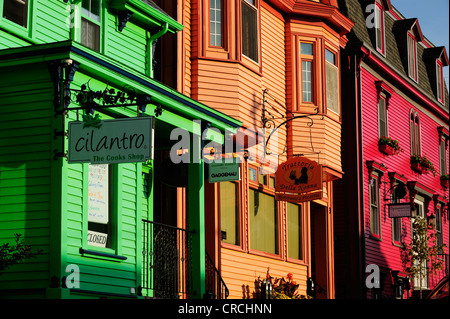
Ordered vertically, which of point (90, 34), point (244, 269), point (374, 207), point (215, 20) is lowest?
point (244, 269)

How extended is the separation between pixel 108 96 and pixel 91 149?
42.4 inches

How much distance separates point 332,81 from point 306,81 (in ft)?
5.01

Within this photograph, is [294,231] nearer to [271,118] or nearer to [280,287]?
[280,287]

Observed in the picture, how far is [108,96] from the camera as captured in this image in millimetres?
13102

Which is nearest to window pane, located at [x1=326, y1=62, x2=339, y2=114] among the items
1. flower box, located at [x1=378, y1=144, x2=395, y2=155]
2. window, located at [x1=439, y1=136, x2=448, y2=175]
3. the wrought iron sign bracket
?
the wrought iron sign bracket

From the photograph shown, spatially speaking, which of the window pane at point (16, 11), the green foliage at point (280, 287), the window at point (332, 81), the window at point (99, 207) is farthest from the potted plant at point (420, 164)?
the window pane at point (16, 11)

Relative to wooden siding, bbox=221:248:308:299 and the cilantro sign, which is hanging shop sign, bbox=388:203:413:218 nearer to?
wooden siding, bbox=221:248:308:299

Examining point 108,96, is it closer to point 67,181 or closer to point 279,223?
point 67,181

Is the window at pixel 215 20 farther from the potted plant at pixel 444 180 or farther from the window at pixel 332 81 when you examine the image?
the potted plant at pixel 444 180

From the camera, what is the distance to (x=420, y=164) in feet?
107

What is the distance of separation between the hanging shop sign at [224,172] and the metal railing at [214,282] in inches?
80.4

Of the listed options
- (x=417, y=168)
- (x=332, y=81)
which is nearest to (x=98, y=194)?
(x=332, y=81)

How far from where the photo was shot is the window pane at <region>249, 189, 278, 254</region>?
2056cm
